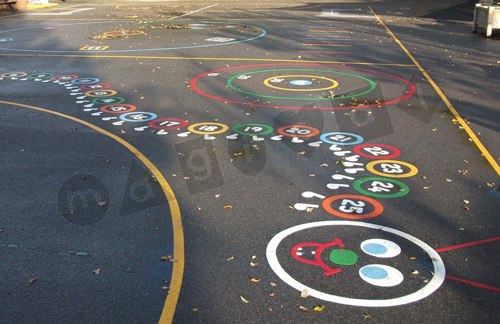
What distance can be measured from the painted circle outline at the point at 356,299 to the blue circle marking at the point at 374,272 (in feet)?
1.23

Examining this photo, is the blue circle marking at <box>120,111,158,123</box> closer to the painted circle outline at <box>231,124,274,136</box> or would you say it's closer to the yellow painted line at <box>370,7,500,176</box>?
the painted circle outline at <box>231,124,274,136</box>

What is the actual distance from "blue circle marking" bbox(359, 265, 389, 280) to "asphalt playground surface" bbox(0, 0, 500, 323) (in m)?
0.03

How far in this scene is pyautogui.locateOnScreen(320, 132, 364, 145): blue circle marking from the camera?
9.27m

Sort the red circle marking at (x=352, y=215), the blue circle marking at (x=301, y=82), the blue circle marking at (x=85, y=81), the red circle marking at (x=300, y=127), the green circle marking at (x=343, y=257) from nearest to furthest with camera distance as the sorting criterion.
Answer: the green circle marking at (x=343, y=257) < the red circle marking at (x=352, y=215) < the red circle marking at (x=300, y=127) < the blue circle marking at (x=301, y=82) < the blue circle marking at (x=85, y=81)

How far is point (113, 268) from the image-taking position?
552 cm

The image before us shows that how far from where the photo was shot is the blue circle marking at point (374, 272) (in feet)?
17.6

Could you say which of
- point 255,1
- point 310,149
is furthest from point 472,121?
point 255,1

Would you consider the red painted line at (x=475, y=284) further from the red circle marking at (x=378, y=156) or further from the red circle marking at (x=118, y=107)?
the red circle marking at (x=118, y=107)

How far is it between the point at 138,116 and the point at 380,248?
21.1 feet

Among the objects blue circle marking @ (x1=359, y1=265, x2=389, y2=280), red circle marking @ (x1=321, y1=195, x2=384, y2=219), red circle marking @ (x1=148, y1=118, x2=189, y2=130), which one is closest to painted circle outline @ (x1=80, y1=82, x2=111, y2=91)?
red circle marking @ (x1=148, y1=118, x2=189, y2=130)

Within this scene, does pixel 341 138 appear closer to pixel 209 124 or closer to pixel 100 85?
pixel 209 124

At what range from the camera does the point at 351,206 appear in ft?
22.6

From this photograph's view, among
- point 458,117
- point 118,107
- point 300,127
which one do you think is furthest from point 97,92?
point 458,117

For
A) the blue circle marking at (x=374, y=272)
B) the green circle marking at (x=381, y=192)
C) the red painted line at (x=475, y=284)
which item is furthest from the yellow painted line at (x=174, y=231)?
the red painted line at (x=475, y=284)
